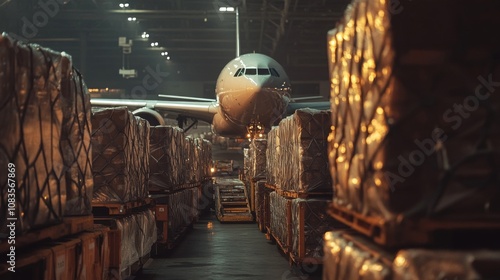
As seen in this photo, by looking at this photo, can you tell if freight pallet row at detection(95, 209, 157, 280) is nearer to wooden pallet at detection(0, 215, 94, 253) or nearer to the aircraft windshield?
wooden pallet at detection(0, 215, 94, 253)

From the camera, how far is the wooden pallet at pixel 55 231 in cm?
414

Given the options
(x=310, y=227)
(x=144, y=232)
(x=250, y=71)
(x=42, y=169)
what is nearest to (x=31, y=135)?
(x=42, y=169)

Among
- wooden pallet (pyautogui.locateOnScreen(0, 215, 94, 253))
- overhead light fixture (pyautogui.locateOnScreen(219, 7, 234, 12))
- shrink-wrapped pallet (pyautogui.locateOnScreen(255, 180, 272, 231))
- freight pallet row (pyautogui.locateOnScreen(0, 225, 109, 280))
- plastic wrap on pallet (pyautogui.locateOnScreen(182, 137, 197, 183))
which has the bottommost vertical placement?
shrink-wrapped pallet (pyautogui.locateOnScreen(255, 180, 272, 231))

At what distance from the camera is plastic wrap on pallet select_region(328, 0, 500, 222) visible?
10.4ft

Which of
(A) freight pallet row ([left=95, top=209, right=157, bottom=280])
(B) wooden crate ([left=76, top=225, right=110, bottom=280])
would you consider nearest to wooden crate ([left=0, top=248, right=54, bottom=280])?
(B) wooden crate ([left=76, top=225, right=110, bottom=280])

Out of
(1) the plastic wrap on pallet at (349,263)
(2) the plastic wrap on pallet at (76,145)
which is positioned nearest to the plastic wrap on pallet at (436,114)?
(1) the plastic wrap on pallet at (349,263)

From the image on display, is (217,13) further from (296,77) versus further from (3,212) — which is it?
(3,212)

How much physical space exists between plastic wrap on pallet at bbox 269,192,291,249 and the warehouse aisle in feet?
1.47

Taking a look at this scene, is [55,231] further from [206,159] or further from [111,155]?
[206,159]

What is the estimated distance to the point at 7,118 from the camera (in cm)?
404

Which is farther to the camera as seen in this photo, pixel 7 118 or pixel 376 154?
pixel 7 118

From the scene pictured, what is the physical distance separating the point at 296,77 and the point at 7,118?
46303 mm

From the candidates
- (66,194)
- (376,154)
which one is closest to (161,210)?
(66,194)

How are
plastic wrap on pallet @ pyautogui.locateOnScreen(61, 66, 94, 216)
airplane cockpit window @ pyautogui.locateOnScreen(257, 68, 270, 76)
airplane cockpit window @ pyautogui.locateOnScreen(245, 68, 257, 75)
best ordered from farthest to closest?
airplane cockpit window @ pyautogui.locateOnScreen(245, 68, 257, 75), airplane cockpit window @ pyautogui.locateOnScreen(257, 68, 270, 76), plastic wrap on pallet @ pyautogui.locateOnScreen(61, 66, 94, 216)
